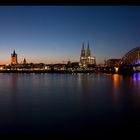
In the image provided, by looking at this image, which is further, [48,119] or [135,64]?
[135,64]

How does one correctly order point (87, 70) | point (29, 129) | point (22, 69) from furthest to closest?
point (22, 69), point (87, 70), point (29, 129)

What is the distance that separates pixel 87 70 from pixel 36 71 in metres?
27.1

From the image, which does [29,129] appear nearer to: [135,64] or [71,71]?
[135,64]

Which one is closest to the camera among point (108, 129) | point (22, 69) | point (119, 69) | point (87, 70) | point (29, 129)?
point (108, 129)

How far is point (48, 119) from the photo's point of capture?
27.8ft

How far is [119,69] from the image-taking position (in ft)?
233

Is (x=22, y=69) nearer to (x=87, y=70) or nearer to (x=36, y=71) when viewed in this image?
(x=36, y=71)

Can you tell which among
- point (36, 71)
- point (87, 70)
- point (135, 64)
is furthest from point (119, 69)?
point (36, 71)

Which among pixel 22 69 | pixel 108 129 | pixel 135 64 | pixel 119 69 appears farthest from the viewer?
pixel 22 69
